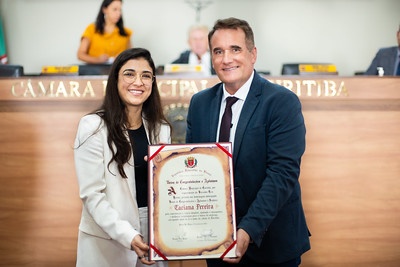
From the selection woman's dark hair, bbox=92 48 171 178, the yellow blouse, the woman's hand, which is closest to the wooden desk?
woman's dark hair, bbox=92 48 171 178

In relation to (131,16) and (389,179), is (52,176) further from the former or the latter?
(131,16)

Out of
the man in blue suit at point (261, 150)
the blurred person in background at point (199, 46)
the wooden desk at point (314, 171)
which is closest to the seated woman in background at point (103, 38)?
the blurred person in background at point (199, 46)

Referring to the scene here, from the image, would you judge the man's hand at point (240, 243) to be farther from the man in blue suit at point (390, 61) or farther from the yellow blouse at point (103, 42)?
the yellow blouse at point (103, 42)

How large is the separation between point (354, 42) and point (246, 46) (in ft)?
14.7

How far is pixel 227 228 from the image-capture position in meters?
1.43

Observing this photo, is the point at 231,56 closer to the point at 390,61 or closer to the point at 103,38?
the point at 390,61

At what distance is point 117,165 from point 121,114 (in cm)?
20

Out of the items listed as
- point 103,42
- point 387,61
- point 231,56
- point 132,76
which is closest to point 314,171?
point 231,56

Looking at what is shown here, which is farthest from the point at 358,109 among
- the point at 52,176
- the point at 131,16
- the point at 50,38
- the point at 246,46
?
the point at 50,38

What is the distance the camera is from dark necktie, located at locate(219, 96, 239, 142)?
1608 millimetres

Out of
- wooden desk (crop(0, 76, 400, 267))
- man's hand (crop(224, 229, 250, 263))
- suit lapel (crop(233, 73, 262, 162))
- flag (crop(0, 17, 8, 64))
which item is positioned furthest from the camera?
flag (crop(0, 17, 8, 64))

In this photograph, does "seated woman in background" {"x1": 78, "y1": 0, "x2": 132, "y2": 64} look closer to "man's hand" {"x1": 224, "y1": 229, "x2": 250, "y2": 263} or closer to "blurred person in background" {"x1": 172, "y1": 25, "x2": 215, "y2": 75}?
"blurred person in background" {"x1": 172, "y1": 25, "x2": 215, "y2": 75}

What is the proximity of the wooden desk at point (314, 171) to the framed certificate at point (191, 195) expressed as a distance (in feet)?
3.85

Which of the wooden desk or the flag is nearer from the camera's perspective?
the wooden desk
